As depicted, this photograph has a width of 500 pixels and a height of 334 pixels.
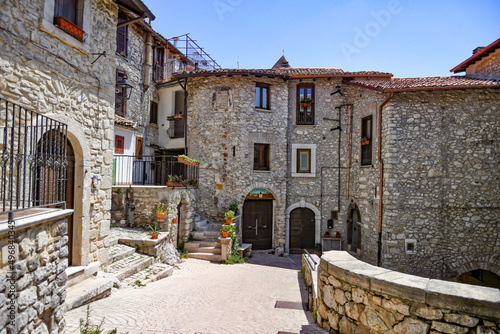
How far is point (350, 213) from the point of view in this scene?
14727 mm

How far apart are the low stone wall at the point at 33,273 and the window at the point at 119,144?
10046 mm

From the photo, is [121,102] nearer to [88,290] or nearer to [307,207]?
[307,207]

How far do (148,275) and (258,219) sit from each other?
742 centimetres

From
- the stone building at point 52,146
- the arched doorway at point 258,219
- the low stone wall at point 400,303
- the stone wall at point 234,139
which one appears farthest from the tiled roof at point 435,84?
the low stone wall at point 400,303

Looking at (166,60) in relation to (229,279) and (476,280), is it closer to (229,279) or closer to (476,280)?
(229,279)

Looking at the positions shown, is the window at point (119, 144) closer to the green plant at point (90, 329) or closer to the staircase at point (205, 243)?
the staircase at point (205, 243)

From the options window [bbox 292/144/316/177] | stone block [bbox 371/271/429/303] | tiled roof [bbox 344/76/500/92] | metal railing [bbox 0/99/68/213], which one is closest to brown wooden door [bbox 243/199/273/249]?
window [bbox 292/144/316/177]

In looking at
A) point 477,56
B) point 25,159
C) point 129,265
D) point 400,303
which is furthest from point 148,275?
point 477,56

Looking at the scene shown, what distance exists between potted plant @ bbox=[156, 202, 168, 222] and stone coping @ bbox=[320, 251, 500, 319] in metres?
7.69

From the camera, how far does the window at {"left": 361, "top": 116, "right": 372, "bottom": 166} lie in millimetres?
13281

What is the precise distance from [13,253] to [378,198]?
1159 cm

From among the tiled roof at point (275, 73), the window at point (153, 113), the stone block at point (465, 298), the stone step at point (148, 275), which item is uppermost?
the tiled roof at point (275, 73)

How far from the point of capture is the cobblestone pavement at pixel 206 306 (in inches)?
201

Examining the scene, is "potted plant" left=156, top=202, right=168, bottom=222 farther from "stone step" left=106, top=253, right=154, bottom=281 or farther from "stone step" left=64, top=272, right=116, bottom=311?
"stone step" left=64, top=272, right=116, bottom=311
